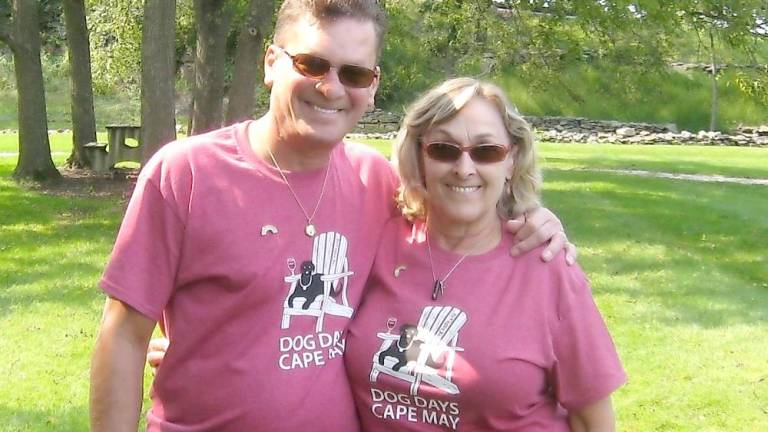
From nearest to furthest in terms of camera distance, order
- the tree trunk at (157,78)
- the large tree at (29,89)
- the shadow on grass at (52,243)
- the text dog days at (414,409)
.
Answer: the text dog days at (414,409) → the shadow on grass at (52,243) → the tree trunk at (157,78) → the large tree at (29,89)

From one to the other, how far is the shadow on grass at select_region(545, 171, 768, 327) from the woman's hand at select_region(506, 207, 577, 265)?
19.3ft

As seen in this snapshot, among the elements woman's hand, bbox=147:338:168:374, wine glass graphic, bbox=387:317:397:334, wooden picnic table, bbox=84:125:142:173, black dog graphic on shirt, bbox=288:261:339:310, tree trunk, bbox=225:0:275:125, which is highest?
black dog graphic on shirt, bbox=288:261:339:310

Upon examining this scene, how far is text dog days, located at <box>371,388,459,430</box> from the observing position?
260 centimetres

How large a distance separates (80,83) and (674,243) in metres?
11.4

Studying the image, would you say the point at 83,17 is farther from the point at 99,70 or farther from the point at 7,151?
the point at 99,70

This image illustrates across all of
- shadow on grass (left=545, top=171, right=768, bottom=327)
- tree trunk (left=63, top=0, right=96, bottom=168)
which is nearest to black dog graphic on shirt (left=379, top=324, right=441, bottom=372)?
shadow on grass (left=545, top=171, right=768, bottom=327)

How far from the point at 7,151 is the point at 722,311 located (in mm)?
20503

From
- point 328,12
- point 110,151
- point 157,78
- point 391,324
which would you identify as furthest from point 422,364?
point 110,151

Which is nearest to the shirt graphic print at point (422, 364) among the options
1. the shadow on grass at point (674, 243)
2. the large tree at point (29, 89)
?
the shadow on grass at point (674, 243)

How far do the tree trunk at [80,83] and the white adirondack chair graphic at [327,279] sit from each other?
16.2 meters

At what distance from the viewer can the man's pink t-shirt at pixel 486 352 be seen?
2.57 metres

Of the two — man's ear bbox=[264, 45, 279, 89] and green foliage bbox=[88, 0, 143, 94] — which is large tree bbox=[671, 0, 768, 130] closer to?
man's ear bbox=[264, 45, 279, 89]

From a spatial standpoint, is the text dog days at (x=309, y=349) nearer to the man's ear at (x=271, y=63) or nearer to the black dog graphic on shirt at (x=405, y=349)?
the black dog graphic on shirt at (x=405, y=349)

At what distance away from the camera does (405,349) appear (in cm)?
264
